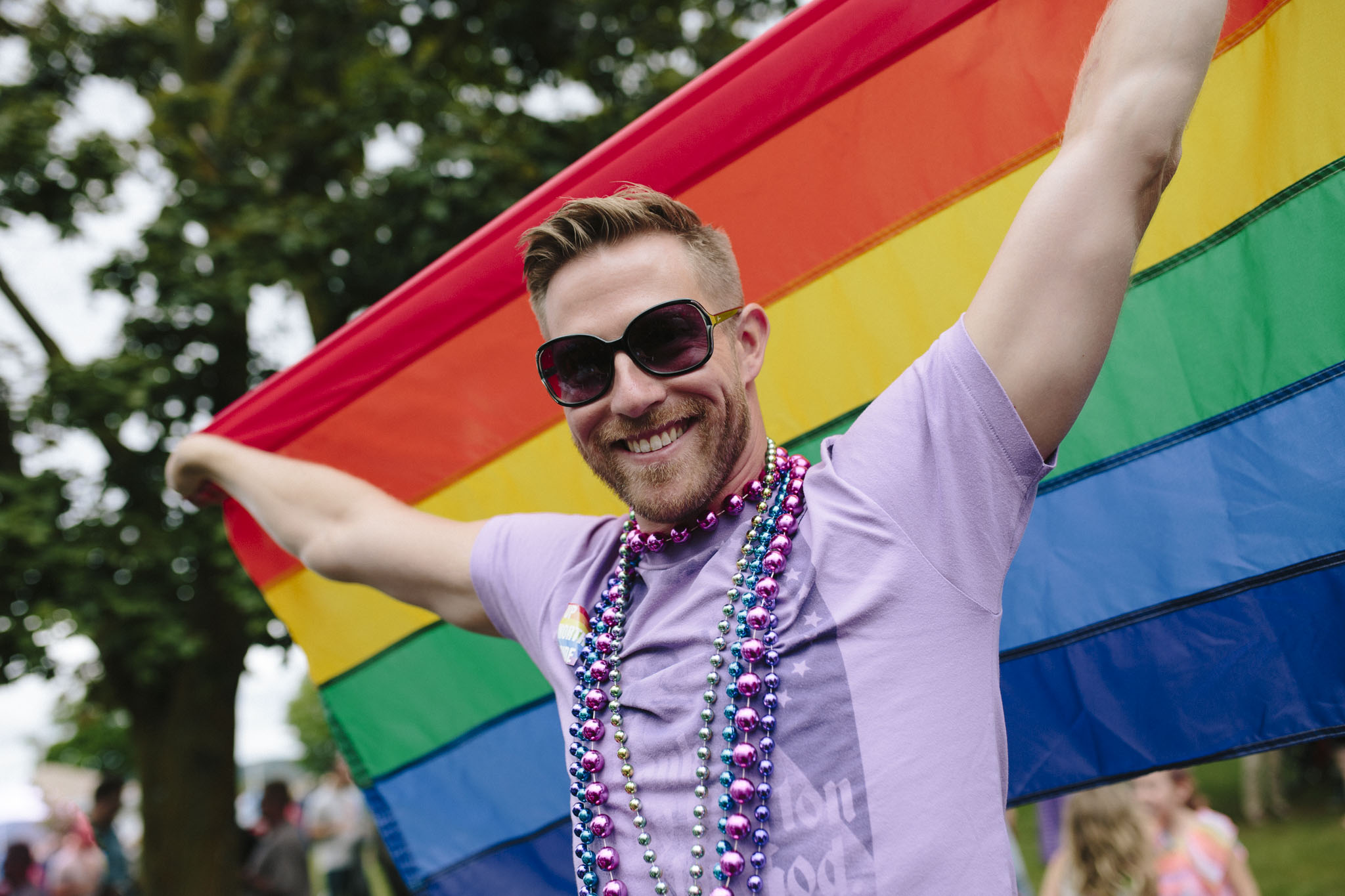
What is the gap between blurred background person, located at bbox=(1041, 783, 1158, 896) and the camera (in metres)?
3.73

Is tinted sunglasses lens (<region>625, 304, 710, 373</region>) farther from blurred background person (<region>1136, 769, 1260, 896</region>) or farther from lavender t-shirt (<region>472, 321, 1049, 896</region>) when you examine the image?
blurred background person (<region>1136, 769, 1260, 896</region>)

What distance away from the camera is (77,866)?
22.9 feet

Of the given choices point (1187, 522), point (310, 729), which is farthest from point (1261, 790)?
point (310, 729)

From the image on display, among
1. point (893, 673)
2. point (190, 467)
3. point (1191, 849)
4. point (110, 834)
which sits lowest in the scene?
point (1191, 849)

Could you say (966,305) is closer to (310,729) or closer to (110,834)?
(110,834)

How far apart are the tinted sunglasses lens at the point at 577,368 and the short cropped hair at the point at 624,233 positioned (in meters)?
0.15

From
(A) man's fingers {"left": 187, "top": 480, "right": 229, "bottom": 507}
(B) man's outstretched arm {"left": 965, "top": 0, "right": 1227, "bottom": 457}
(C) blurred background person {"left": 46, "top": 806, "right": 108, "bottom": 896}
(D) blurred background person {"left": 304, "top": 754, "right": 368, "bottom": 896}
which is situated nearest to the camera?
(B) man's outstretched arm {"left": 965, "top": 0, "right": 1227, "bottom": 457}

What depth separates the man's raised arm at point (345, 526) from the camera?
2.12 meters

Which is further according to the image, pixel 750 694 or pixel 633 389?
pixel 633 389

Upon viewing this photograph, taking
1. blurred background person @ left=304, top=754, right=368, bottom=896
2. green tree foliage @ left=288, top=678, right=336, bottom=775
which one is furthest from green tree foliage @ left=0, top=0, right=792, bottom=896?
green tree foliage @ left=288, top=678, right=336, bottom=775

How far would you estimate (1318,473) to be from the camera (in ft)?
5.96

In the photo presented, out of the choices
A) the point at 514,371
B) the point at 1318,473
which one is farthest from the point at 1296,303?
the point at 514,371

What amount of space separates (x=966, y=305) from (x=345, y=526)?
1.52 metres

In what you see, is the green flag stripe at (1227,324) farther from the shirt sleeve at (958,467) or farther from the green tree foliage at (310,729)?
the green tree foliage at (310,729)
